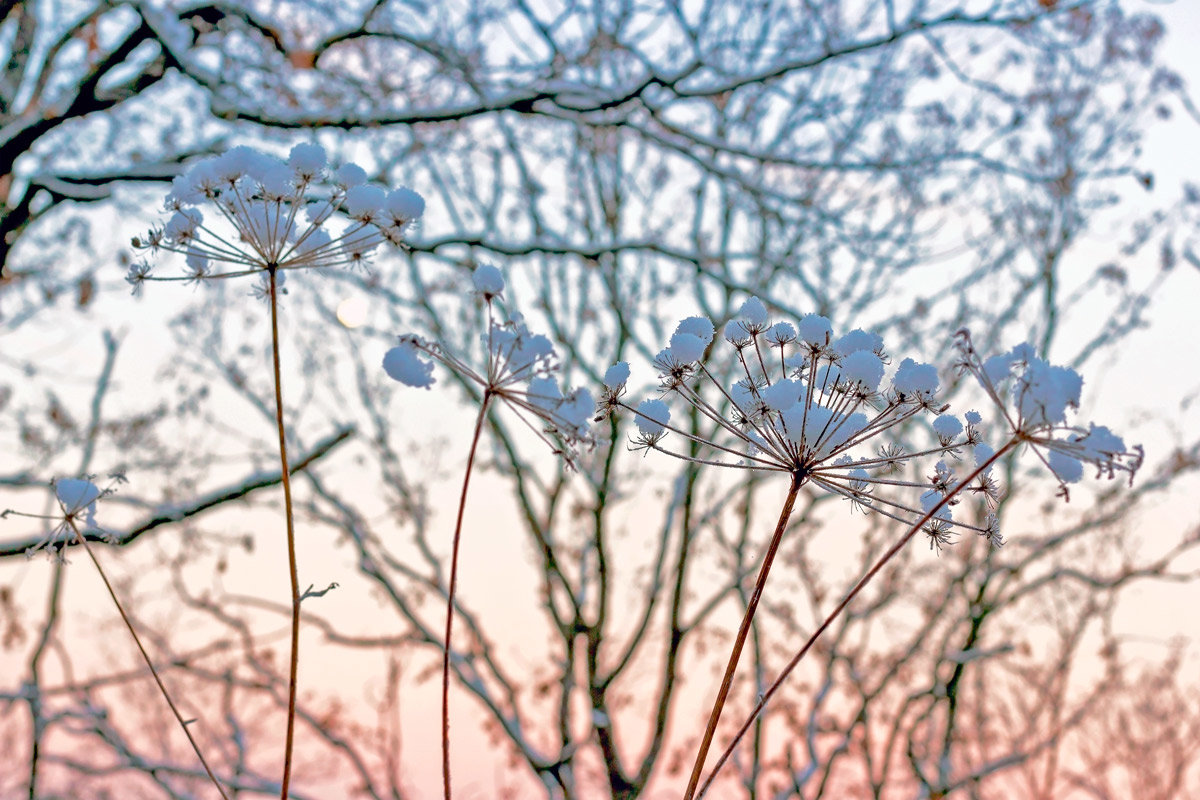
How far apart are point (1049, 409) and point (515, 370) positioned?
0.61 meters

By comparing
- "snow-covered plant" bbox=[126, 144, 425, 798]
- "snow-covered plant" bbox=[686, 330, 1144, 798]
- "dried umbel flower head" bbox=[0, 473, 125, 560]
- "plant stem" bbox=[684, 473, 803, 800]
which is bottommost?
"plant stem" bbox=[684, 473, 803, 800]

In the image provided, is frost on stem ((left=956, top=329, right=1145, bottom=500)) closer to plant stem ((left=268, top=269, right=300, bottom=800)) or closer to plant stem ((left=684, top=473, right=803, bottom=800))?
plant stem ((left=684, top=473, right=803, bottom=800))

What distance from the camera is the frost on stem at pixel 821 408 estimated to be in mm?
1178

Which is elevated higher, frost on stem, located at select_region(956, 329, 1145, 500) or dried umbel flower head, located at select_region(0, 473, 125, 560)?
dried umbel flower head, located at select_region(0, 473, 125, 560)

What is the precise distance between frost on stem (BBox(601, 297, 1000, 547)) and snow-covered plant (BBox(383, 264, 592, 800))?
0.16 metres

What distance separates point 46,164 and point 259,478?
5288 millimetres

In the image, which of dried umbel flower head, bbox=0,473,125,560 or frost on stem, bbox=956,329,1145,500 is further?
dried umbel flower head, bbox=0,473,125,560

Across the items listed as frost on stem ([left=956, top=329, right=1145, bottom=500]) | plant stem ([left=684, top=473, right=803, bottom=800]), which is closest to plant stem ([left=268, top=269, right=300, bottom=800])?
plant stem ([left=684, top=473, right=803, bottom=800])

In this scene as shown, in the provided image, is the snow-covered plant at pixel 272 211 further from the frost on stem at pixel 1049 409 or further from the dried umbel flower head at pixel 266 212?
the frost on stem at pixel 1049 409

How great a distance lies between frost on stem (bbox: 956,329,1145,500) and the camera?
913 millimetres

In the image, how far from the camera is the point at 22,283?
7.00 m

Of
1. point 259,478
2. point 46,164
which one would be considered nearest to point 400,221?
point 259,478

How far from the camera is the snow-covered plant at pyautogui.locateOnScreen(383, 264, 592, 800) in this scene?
958mm

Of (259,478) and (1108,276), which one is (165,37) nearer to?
(259,478)
